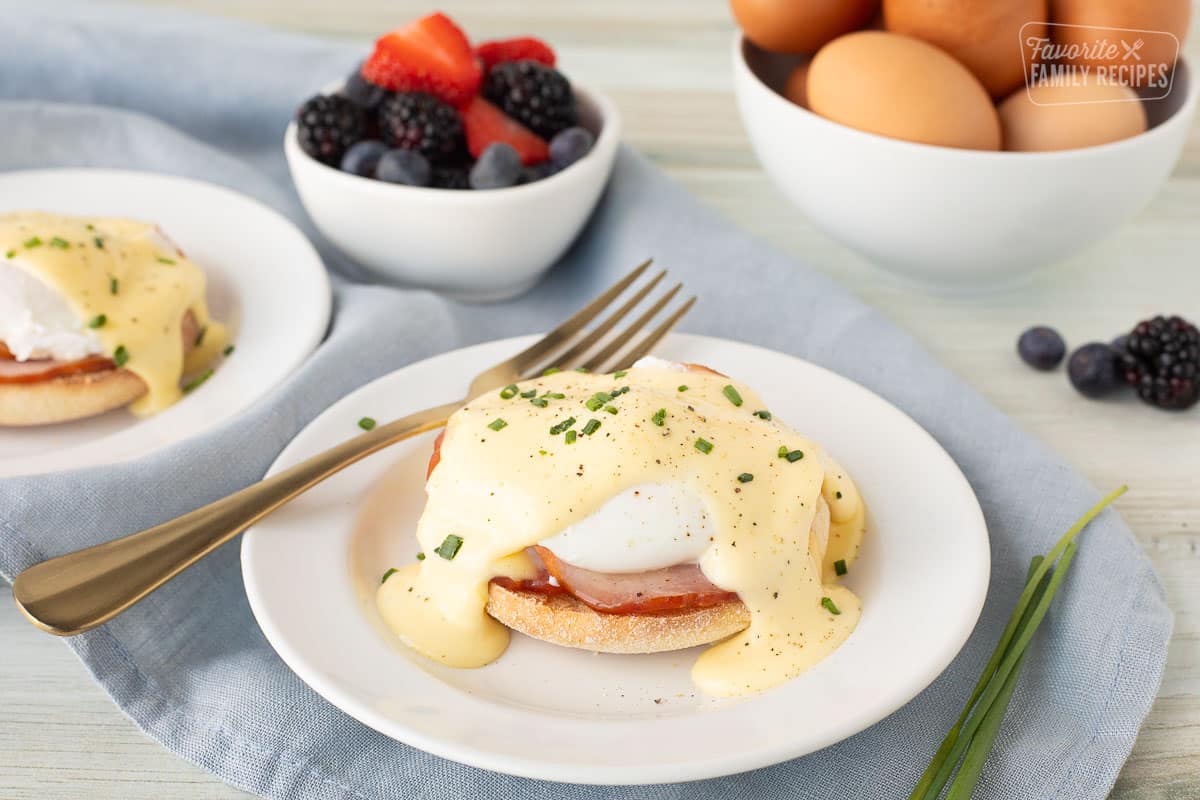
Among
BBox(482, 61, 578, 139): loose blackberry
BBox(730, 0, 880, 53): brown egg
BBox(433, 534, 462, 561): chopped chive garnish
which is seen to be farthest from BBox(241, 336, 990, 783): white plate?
BBox(730, 0, 880, 53): brown egg

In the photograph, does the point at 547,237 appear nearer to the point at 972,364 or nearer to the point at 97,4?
the point at 972,364

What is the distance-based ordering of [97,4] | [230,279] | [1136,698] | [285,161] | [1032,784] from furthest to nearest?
[97,4], [285,161], [230,279], [1136,698], [1032,784]

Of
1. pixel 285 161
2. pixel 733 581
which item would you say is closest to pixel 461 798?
pixel 733 581

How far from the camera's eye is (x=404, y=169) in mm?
2605

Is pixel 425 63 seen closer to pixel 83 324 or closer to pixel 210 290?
pixel 210 290

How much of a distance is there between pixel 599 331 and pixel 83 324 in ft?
3.40

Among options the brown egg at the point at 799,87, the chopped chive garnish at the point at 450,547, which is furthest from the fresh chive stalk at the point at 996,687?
the brown egg at the point at 799,87

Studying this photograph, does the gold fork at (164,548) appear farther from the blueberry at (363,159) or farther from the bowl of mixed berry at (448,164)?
the blueberry at (363,159)

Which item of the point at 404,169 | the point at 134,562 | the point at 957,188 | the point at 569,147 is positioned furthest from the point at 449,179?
the point at 134,562

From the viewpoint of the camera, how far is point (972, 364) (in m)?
2.60

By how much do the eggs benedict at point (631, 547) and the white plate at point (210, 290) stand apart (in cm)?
69

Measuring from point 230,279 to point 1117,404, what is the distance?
201 cm

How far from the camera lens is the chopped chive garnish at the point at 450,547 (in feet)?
5.61

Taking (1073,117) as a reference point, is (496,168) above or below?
below
